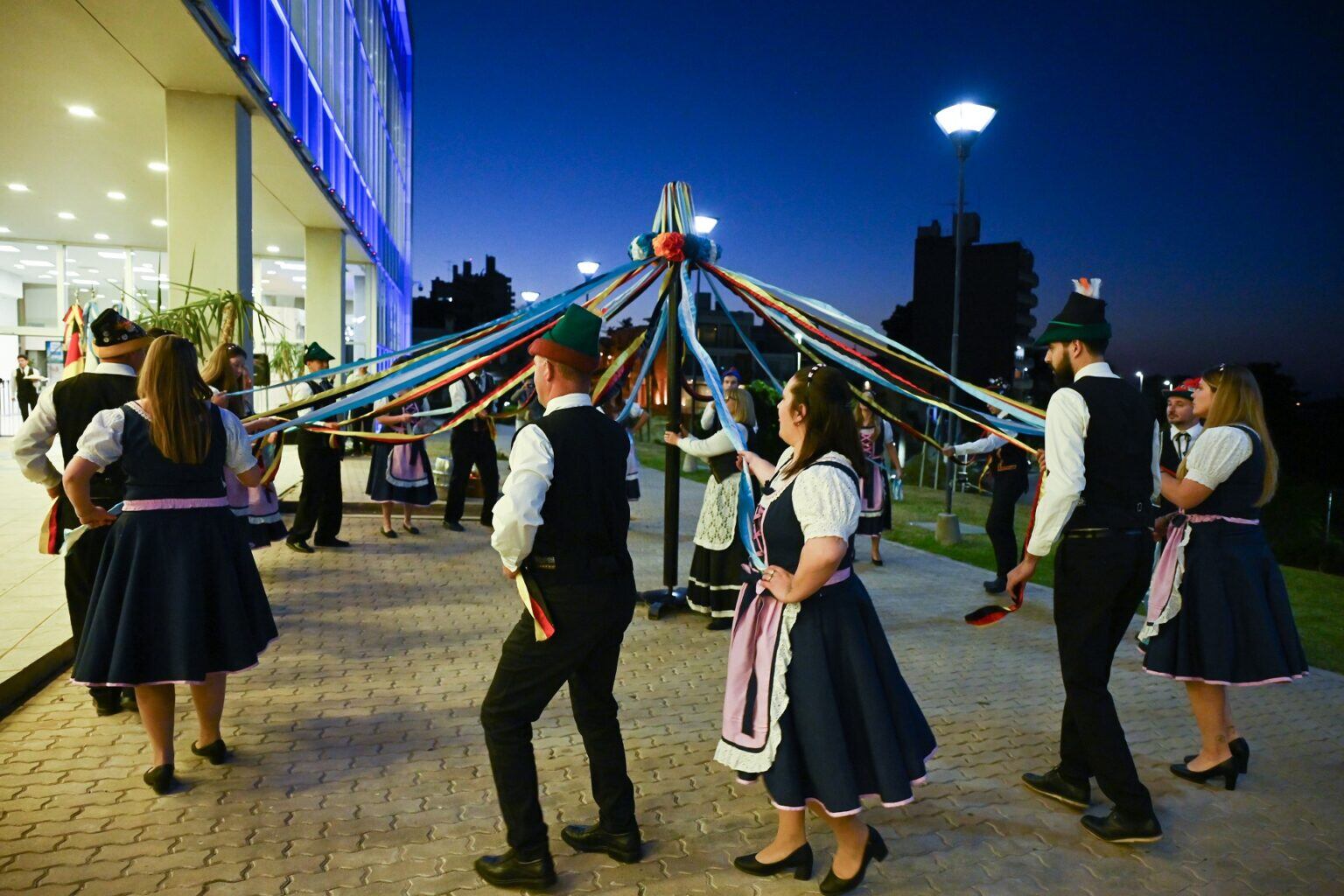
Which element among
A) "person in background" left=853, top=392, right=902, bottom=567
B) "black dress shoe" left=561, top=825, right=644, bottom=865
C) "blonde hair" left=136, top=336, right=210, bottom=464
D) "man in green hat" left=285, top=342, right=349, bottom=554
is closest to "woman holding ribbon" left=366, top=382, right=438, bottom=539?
"man in green hat" left=285, top=342, right=349, bottom=554

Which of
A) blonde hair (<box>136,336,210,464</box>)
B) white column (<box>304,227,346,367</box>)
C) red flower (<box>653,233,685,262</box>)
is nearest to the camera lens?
blonde hair (<box>136,336,210,464</box>)

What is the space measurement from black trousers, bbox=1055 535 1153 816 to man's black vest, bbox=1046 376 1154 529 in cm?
11

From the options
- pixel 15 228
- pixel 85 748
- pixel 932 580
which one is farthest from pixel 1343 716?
pixel 15 228

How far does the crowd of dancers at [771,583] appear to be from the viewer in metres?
2.85

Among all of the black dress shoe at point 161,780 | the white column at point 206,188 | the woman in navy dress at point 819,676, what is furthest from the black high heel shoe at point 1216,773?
the white column at point 206,188

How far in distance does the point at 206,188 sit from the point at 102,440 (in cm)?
673

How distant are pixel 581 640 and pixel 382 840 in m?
1.19

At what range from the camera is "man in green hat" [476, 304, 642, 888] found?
281cm

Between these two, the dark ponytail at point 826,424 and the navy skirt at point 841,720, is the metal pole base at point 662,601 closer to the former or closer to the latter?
the navy skirt at point 841,720

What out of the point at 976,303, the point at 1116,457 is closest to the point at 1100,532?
the point at 1116,457

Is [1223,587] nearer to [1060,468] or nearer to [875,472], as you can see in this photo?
[1060,468]

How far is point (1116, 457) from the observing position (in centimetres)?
338

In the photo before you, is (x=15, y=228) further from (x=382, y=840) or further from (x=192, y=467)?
(x=382, y=840)

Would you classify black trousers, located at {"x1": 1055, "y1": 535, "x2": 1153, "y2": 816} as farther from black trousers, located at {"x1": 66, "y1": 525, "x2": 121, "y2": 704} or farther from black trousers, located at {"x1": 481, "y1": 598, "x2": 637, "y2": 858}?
black trousers, located at {"x1": 66, "y1": 525, "x2": 121, "y2": 704}
